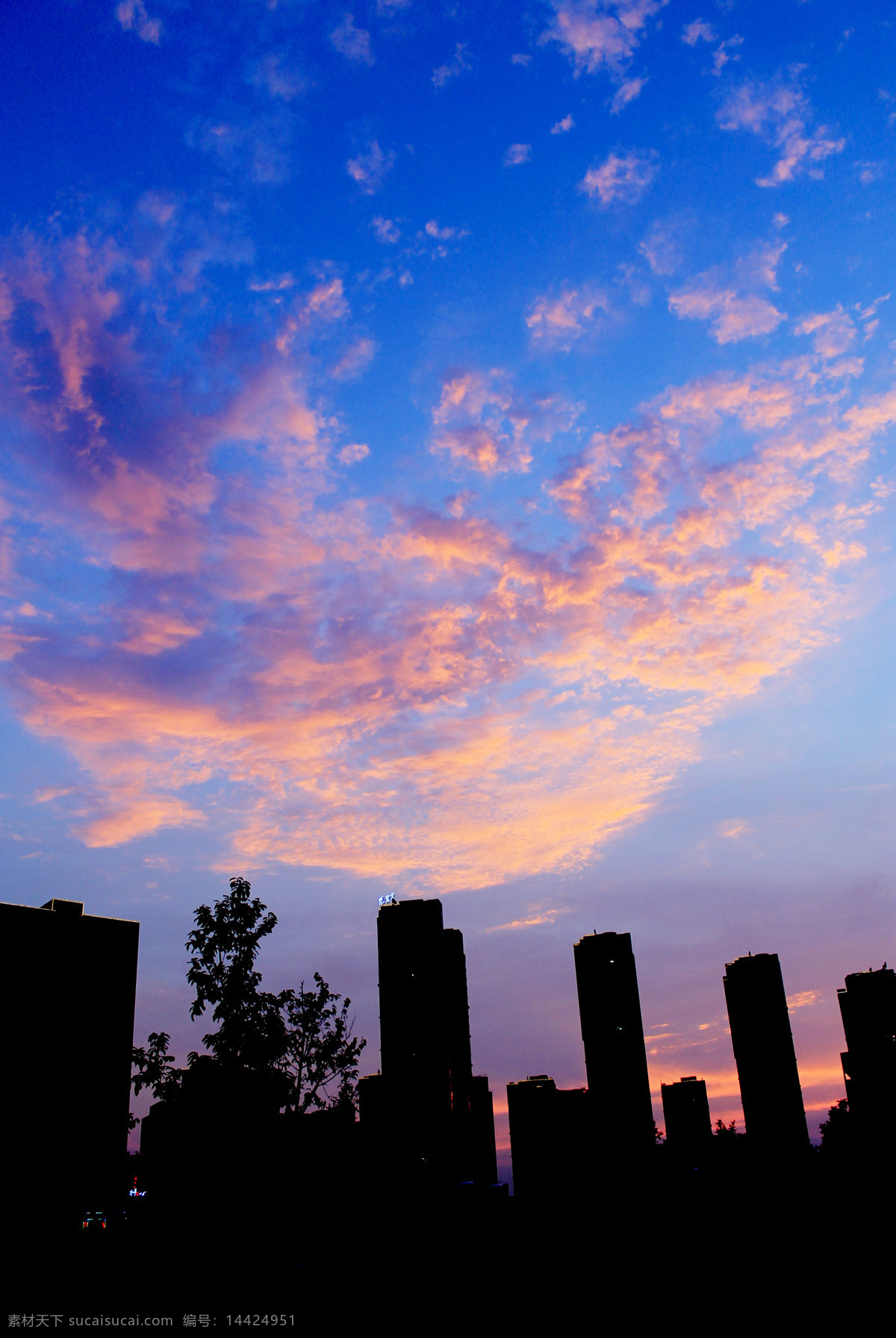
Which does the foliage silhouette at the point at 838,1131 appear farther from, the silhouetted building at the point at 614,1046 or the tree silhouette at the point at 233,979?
the tree silhouette at the point at 233,979

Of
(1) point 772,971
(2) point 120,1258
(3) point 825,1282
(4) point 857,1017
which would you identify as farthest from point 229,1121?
(4) point 857,1017

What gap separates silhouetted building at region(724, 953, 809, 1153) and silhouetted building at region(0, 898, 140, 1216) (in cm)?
14482

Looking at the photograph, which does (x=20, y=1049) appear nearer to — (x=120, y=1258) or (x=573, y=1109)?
(x=120, y=1258)

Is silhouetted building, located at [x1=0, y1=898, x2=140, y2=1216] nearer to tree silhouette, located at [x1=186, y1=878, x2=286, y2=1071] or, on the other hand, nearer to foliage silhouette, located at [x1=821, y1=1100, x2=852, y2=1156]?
tree silhouette, located at [x1=186, y1=878, x2=286, y2=1071]

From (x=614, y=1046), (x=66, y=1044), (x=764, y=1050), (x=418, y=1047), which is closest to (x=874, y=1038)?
(x=764, y=1050)

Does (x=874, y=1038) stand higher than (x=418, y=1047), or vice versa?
(x=418, y=1047)

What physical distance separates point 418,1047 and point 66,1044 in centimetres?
8562

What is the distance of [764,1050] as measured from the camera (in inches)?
7165

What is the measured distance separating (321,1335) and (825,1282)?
1079 cm

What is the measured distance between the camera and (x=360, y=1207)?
85.9ft

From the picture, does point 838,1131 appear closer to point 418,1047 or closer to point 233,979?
point 418,1047

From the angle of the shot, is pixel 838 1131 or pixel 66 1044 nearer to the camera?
pixel 66 1044

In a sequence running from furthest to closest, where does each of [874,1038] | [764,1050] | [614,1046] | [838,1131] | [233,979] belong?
[874,1038], [764,1050], [614,1046], [838,1131], [233,979]

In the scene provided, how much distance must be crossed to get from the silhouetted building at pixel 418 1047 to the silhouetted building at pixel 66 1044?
65187 mm
